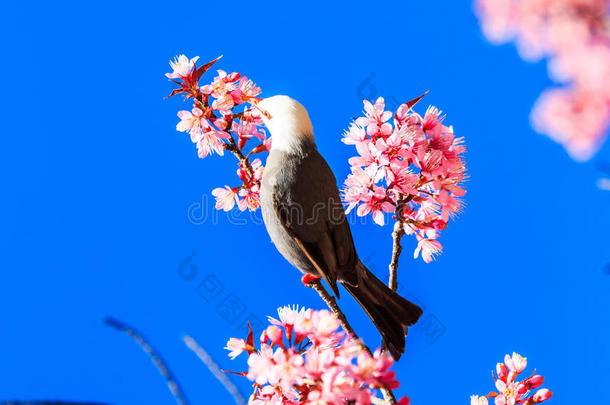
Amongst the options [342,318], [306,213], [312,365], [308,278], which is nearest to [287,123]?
[306,213]

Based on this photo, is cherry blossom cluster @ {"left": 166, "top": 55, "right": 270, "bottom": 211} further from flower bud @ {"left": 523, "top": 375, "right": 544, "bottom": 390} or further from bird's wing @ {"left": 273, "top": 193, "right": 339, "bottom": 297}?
flower bud @ {"left": 523, "top": 375, "right": 544, "bottom": 390}

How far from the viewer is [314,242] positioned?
1520mm

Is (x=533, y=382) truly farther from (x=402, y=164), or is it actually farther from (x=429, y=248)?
(x=402, y=164)

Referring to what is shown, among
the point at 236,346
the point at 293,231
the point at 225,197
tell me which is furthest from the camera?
the point at 225,197

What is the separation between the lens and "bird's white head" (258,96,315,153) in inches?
62.4

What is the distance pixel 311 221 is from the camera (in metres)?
1.52

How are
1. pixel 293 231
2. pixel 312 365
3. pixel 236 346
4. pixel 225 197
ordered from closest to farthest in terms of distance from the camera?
pixel 312 365, pixel 236 346, pixel 293 231, pixel 225 197

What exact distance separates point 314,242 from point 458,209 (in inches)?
16.6

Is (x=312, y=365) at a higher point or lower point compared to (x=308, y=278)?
lower

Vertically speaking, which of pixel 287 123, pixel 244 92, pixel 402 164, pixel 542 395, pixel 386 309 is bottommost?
pixel 542 395

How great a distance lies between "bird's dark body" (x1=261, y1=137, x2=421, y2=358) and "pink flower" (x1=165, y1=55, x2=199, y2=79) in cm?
33

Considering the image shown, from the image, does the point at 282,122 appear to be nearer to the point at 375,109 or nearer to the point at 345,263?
the point at 375,109

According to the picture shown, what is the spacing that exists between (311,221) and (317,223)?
0.02 m

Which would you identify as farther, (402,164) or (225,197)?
(225,197)
